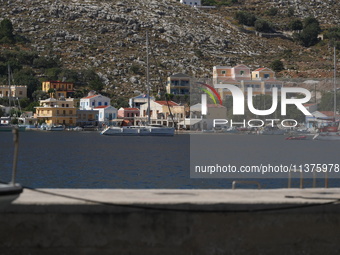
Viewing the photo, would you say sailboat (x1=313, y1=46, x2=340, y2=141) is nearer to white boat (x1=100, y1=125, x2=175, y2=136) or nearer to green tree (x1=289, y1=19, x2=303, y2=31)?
white boat (x1=100, y1=125, x2=175, y2=136)

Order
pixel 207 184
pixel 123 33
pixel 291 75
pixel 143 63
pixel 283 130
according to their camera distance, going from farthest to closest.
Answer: pixel 123 33, pixel 143 63, pixel 291 75, pixel 283 130, pixel 207 184

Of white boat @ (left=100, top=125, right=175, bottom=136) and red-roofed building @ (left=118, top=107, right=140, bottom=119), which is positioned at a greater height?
red-roofed building @ (left=118, top=107, right=140, bottom=119)

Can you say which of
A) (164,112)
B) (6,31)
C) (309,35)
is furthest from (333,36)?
(6,31)

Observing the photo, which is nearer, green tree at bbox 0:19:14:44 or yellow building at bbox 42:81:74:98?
yellow building at bbox 42:81:74:98

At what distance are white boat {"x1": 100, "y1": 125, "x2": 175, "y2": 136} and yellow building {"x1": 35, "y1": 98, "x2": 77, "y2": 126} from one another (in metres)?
21.3

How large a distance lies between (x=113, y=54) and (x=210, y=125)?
116ft

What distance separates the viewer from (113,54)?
434 ft

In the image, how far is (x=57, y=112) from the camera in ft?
385

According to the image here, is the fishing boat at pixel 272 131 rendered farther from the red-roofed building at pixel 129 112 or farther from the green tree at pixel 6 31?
the green tree at pixel 6 31

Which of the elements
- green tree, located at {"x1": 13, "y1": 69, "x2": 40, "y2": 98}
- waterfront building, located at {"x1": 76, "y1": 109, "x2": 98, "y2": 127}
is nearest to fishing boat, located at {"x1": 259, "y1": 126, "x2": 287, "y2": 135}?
waterfront building, located at {"x1": 76, "y1": 109, "x2": 98, "y2": 127}
